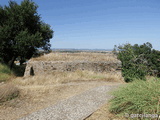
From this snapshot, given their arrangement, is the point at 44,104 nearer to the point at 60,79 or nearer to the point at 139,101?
the point at 139,101

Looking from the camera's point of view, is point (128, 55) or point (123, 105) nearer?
point (123, 105)

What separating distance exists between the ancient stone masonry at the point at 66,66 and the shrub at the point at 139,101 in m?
7.72

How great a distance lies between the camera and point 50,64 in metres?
11.4

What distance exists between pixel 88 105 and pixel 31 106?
1.92 meters

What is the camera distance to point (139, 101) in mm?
3133

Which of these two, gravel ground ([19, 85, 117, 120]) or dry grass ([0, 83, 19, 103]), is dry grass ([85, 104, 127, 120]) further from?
dry grass ([0, 83, 19, 103])

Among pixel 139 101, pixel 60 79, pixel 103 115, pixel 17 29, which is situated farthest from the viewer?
pixel 17 29

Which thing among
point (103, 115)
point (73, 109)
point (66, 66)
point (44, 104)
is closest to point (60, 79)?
point (66, 66)

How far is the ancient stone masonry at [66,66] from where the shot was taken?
11297 millimetres

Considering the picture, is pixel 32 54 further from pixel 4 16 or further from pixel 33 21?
pixel 4 16

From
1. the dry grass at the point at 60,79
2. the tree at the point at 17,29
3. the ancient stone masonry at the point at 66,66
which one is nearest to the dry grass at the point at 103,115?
the dry grass at the point at 60,79

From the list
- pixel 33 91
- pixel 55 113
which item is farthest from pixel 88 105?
pixel 33 91

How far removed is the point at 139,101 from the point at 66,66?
8.58 meters

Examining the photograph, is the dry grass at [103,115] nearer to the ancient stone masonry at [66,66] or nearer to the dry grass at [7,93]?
the dry grass at [7,93]
